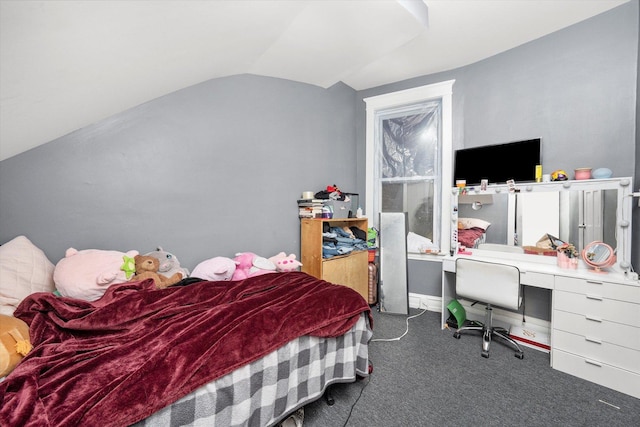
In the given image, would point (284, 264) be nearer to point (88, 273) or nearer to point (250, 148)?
point (250, 148)

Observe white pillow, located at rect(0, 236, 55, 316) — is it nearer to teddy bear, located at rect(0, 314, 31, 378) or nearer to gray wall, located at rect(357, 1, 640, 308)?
teddy bear, located at rect(0, 314, 31, 378)

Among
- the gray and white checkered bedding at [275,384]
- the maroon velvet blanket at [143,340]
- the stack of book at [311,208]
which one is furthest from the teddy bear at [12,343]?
the stack of book at [311,208]

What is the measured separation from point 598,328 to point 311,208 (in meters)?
2.46

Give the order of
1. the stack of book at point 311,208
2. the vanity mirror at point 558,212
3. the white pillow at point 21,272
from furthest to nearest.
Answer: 1. the stack of book at point 311,208
2. the vanity mirror at point 558,212
3. the white pillow at point 21,272

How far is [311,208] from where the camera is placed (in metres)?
2.83

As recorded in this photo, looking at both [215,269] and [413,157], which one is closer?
[215,269]

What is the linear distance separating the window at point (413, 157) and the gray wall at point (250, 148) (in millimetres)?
195

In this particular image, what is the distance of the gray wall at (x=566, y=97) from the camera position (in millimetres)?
2057

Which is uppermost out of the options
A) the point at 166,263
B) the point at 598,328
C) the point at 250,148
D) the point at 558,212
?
the point at 250,148

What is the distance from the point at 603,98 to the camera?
215 cm

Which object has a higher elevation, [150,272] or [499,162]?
[499,162]

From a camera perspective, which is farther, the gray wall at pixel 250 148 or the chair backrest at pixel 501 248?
the chair backrest at pixel 501 248

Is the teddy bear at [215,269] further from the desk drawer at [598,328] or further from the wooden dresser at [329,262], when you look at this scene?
the desk drawer at [598,328]

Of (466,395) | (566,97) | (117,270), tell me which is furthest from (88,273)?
(566,97)
